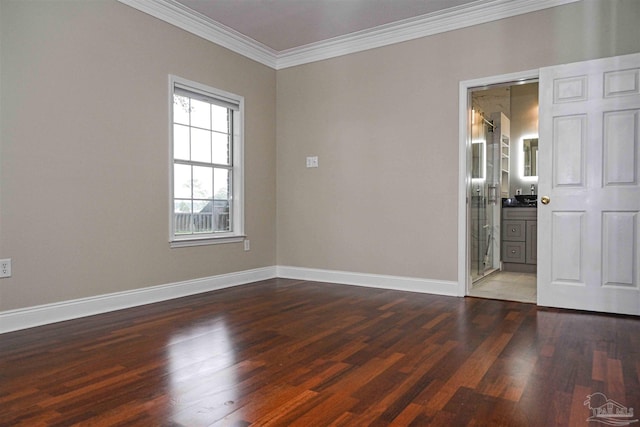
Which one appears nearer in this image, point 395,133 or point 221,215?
point 395,133

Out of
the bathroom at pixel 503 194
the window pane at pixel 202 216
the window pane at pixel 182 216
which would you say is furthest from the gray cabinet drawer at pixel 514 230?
the window pane at pixel 182 216

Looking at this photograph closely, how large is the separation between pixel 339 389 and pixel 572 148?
296cm

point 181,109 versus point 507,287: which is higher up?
point 181,109

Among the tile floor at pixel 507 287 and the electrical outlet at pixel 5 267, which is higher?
the electrical outlet at pixel 5 267

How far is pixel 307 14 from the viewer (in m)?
4.12

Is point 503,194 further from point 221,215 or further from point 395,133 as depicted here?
point 221,215

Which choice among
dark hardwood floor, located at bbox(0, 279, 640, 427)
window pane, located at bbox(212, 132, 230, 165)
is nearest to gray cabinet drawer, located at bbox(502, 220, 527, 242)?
dark hardwood floor, located at bbox(0, 279, 640, 427)

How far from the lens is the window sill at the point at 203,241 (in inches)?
160

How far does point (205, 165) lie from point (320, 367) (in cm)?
288

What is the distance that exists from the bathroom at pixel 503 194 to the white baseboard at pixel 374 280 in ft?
1.01

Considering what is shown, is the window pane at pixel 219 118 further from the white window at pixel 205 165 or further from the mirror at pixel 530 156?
the mirror at pixel 530 156

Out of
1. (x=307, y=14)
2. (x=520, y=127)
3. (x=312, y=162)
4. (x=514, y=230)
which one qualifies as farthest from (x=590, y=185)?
(x=520, y=127)

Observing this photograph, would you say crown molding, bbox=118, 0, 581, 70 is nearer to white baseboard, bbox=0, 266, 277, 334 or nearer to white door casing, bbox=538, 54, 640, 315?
white door casing, bbox=538, 54, 640, 315

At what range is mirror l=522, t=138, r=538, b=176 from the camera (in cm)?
632
